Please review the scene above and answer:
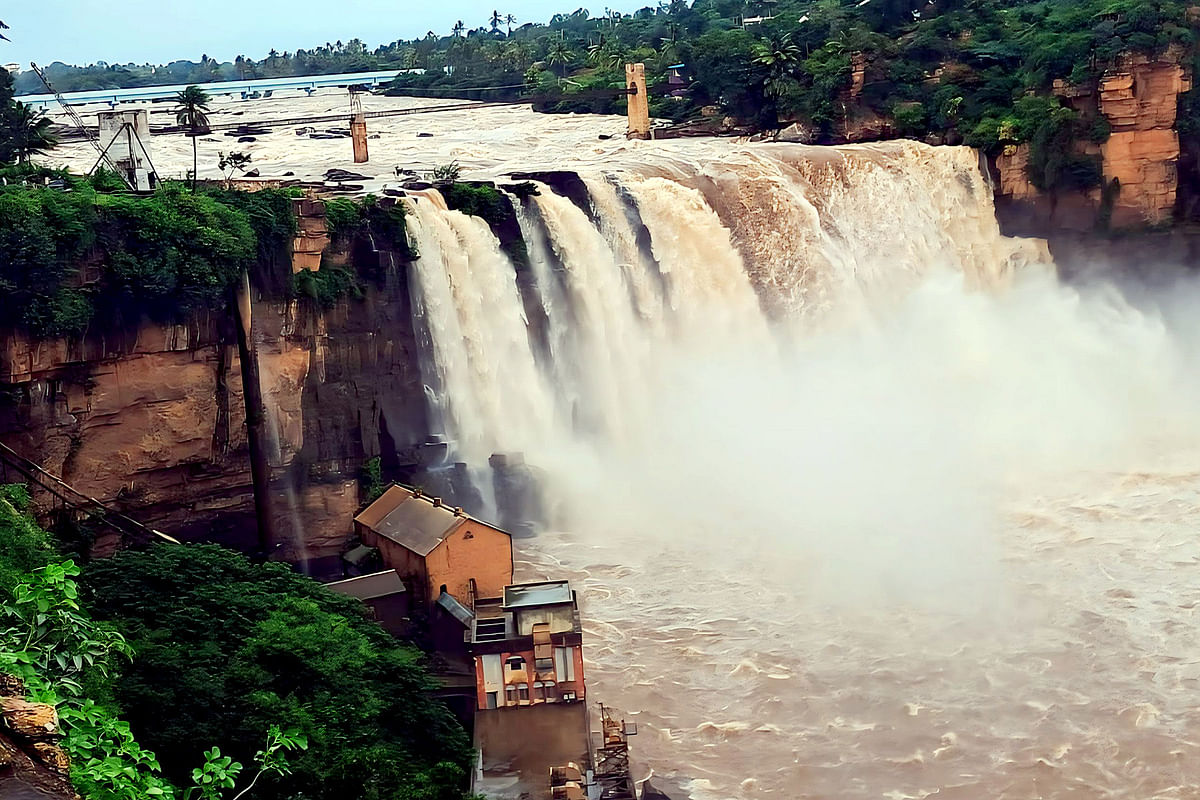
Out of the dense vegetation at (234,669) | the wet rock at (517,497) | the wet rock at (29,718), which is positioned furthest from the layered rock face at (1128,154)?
the wet rock at (29,718)

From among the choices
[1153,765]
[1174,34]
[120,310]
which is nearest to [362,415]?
[120,310]

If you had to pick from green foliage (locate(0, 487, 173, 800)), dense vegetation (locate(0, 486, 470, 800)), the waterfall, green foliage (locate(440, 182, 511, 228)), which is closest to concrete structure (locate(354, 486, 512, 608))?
dense vegetation (locate(0, 486, 470, 800))

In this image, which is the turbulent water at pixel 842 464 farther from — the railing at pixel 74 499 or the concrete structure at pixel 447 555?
the railing at pixel 74 499

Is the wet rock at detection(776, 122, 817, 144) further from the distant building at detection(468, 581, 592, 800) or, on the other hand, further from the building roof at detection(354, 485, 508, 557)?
the distant building at detection(468, 581, 592, 800)

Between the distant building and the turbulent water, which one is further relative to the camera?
the turbulent water

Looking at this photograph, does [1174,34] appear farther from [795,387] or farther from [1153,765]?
[1153,765]

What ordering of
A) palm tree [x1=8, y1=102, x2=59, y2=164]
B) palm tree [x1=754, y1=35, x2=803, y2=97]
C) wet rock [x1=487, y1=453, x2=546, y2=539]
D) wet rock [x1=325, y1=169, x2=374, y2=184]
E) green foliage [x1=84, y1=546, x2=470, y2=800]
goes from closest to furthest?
green foliage [x1=84, y1=546, x2=470, y2=800]
wet rock [x1=487, y1=453, x2=546, y2=539]
palm tree [x1=8, y1=102, x2=59, y2=164]
wet rock [x1=325, y1=169, x2=374, y2=184]
palm tree [x1=754, y1=35, x2=803, y2=97]

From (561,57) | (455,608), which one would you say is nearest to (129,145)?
(455,608)
